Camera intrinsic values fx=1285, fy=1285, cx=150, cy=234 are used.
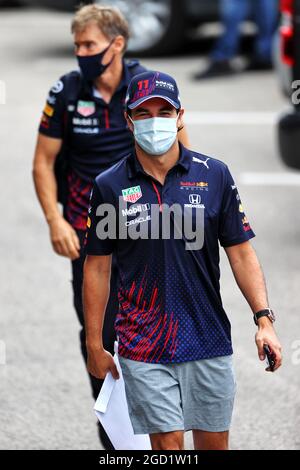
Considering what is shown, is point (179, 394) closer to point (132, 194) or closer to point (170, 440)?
point (170, 440)

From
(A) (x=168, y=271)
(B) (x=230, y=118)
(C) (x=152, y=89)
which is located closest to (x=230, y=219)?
(A) (x=168, y=271)

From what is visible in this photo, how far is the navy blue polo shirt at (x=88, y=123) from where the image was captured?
5398mm

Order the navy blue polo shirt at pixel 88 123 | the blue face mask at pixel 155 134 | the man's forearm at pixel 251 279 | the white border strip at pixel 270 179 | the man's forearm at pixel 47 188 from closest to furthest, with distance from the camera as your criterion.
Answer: the blue face mask at pixel 155 134 → the man's forearm at pixel 251 279 → the navy blue polo shirt at pixel 88 123 → the man's forearm at pixel 47 188 → the white border strip at pixel 270 179

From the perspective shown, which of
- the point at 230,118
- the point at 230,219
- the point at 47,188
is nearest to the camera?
the point at 230,219

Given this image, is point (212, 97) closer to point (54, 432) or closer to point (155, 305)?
point (54, 432)

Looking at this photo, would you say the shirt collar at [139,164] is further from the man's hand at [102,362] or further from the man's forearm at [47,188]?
the man's forearm at [47,188]

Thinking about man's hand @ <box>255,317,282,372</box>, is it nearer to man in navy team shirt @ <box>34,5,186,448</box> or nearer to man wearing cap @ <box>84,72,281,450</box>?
man wearing cap @ <box>84,72,281,450</box>

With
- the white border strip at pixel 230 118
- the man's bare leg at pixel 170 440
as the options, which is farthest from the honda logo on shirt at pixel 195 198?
the white border strip at pixel 230 118

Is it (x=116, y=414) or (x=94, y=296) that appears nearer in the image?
(x=94, y=296)

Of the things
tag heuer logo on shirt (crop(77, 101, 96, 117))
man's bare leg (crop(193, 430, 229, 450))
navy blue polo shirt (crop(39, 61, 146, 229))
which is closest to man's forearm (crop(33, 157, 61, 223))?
navy blue polo shirt (crop(39, 61, 146, 229))

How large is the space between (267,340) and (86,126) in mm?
1562

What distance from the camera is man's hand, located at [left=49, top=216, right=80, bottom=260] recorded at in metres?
5.44

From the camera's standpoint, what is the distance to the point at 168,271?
424cm

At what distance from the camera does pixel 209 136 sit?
11812 millimetres
